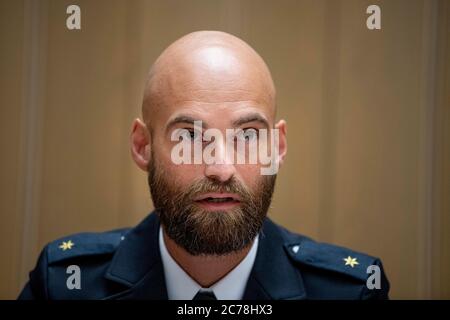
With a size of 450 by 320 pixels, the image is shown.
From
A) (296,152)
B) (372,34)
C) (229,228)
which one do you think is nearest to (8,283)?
(229,228)

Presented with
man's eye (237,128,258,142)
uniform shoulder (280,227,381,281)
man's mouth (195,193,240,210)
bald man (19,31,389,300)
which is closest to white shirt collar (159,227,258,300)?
bald man (19,31,389,300)

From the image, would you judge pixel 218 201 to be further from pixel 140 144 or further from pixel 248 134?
pixel 140 144

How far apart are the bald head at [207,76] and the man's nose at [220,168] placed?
0.11 meters

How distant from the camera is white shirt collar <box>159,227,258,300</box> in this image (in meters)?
1.38

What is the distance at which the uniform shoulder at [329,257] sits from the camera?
1415 millimetres

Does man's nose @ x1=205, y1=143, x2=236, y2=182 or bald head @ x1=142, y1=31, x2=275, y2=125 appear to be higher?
bald head @ x1=142, y1=31, x2=275, y2=125

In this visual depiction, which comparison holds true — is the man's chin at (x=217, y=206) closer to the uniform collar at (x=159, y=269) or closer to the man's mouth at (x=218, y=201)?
the man's mouth at (x=218, y=201)

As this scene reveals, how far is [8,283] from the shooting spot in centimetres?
154

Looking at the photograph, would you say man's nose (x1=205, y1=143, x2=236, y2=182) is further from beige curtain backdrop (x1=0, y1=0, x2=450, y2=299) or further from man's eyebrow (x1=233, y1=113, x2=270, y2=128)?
beige curtain backdrop (x1=0, y1=0, x2=450, y2=299)

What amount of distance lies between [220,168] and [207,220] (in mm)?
144

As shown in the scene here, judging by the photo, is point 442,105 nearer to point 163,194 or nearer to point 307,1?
point 307,1

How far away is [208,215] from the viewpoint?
4.10ft

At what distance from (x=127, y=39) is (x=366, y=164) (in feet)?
2.61

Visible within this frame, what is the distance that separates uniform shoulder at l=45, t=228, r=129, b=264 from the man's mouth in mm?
369
